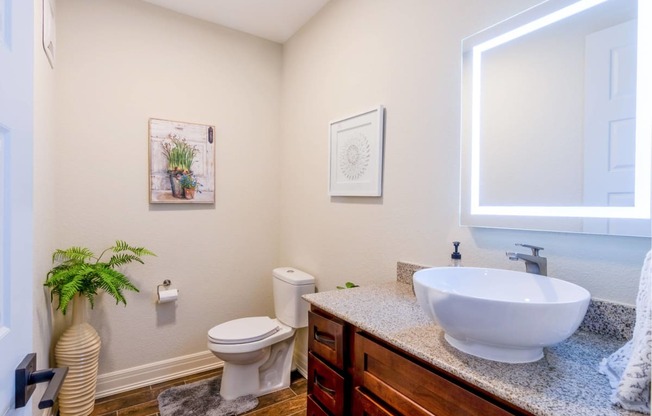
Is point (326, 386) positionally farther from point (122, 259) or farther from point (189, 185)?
point (189, 185)

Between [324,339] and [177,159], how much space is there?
172 centimetres

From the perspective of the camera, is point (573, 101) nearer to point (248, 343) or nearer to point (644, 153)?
point (644, 153)

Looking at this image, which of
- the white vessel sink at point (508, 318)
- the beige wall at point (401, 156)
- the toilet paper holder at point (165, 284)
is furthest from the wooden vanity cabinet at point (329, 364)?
the toilet paper holder at point (165, 284)

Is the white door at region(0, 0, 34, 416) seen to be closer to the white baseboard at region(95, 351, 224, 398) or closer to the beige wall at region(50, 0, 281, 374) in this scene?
the beige wall at region(50, 0, 281, 374)

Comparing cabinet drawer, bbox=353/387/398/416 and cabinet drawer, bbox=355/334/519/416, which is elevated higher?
cabinet drawer, bbox=355/334/519/416

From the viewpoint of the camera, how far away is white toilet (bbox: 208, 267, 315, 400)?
1965mm

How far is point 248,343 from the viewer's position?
1969mm

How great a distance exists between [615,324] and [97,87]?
2797 mm

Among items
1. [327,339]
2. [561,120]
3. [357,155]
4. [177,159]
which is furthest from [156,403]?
[561,120]

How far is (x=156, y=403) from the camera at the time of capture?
2.02m

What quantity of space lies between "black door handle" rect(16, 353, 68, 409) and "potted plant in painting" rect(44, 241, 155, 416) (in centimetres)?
123

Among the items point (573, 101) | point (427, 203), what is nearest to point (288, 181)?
point (427, 203)

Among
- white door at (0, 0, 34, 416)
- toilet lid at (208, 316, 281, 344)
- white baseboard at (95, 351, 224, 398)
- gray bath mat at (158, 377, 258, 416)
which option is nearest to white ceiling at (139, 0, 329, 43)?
white door at (0, 0, 34, 416)

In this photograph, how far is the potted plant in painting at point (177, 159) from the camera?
2299 millimetres
